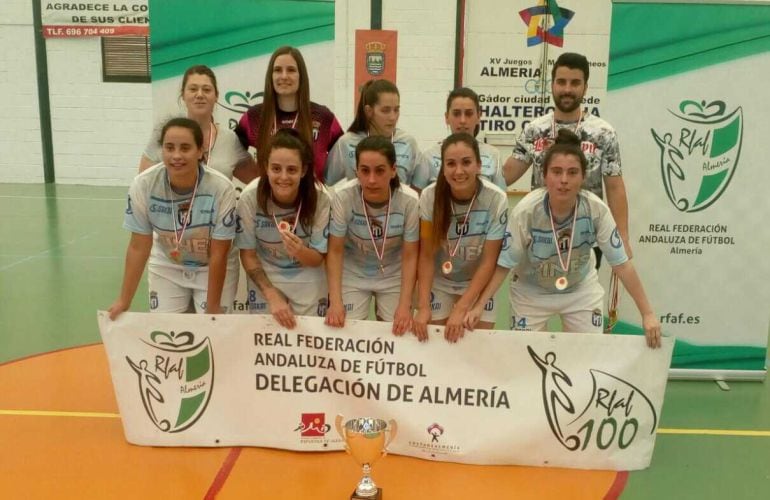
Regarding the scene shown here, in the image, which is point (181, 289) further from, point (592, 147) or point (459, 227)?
point (592, 147)

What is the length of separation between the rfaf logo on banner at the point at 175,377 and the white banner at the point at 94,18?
1037 centimetres

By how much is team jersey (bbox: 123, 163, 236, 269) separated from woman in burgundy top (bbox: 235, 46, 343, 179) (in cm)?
48

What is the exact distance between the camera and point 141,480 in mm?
3904

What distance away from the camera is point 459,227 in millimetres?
4281

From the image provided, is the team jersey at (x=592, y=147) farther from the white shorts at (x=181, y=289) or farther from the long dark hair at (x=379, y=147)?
the white shorts at (x=181, y=289)

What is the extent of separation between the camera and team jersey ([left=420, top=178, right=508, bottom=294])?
4.23 metres

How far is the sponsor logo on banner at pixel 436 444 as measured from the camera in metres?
4.07

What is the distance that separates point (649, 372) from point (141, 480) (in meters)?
2.58

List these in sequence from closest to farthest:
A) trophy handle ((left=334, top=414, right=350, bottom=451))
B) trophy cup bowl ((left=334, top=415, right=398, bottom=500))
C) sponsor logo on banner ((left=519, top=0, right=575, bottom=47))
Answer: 1. trophy cup bowl ((left=334, top=415, right=398, bottom=500))
2. trophy handle ((left=334, top=414, right=350, bottom=451))
3. sponsor logo on banner ((left=519, top=0, right=575, bottom=47))

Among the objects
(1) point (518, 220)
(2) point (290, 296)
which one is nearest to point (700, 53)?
(1) point (518, 220)

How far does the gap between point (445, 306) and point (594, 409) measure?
103 cm

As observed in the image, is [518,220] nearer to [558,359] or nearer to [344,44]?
[558,359]

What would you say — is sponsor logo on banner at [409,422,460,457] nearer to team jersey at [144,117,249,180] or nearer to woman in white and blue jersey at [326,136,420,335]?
woman in white and blue jersey at [326,136,420,335]

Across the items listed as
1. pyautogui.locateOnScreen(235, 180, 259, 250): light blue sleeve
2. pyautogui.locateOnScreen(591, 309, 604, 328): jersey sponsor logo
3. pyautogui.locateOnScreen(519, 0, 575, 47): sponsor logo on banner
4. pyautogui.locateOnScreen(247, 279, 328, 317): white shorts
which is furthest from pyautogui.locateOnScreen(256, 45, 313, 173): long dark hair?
pyautogui.locateOnScreen(519, 0, 575, 47): sponsor logo on banner
